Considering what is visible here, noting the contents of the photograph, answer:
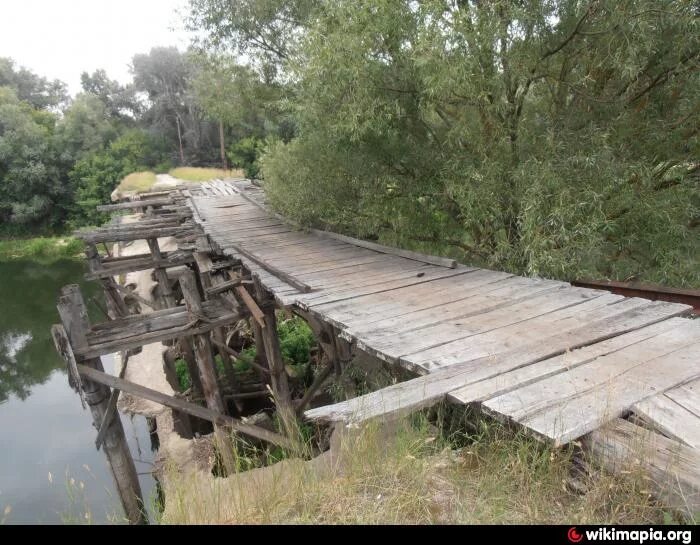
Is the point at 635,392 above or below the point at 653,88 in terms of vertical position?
below

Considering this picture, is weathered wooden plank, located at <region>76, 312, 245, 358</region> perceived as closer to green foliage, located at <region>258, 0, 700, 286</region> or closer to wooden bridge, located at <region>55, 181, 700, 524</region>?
wooden bridge, located at <region>55, 181, 700, 524</region>

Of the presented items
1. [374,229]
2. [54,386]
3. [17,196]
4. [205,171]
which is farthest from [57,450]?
[17,196]

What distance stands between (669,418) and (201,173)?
2489 cm

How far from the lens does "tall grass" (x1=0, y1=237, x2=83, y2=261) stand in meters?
25.2

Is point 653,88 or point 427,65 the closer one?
point 427,65

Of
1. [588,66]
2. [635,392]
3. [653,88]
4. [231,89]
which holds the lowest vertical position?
[635,392]

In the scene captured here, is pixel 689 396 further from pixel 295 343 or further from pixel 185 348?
pixel 295 343

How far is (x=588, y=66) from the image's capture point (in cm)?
515

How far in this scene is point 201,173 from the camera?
24141mm

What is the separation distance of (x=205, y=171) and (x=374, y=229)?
66.6 feet

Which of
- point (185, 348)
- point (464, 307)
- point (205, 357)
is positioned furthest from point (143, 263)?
point (464, 307)

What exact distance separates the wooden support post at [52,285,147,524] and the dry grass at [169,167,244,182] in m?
20.1

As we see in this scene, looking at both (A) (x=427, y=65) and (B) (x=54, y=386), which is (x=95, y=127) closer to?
(B) (x=54, y=386)

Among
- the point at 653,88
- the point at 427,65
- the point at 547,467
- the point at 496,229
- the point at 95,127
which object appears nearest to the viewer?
the point at 547,467
